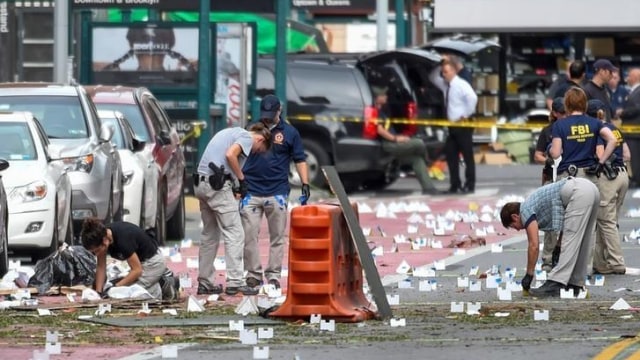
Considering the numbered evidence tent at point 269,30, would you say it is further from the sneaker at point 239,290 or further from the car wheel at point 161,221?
the sneaker at point 239,290

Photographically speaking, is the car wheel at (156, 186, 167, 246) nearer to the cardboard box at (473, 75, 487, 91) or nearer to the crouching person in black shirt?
the crouching person in black shirt

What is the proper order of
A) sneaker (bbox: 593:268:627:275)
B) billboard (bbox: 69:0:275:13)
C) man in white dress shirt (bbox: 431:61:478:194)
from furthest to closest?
man in white dress shirt (bbox: 431:61:478:194), billboard (bbox: 69:0:275:13), sneaker (bbox: 593:268:627:275)

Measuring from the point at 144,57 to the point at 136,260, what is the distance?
44.5 feet

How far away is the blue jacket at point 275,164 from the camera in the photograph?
1683cm

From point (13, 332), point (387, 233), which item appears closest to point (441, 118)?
point (387, 233)

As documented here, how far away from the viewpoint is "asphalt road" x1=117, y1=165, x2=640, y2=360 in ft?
39.3

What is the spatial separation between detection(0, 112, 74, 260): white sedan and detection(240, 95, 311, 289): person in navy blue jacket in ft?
8.46

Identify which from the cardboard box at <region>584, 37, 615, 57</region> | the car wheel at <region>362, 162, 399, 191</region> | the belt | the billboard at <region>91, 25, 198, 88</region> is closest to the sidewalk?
the belt

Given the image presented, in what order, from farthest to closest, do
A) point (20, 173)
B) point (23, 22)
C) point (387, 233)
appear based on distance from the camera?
point (23, 22) < point (387, 233) < point (20, 173)

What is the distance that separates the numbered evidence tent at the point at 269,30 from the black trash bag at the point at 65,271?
1922cm

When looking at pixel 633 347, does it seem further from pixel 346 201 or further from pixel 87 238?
pixel 87 238

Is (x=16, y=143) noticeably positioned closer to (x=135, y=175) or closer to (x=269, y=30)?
(x=135, y=175)

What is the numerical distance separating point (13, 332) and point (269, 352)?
2211 millimetres

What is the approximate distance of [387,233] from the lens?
75.7 feet
